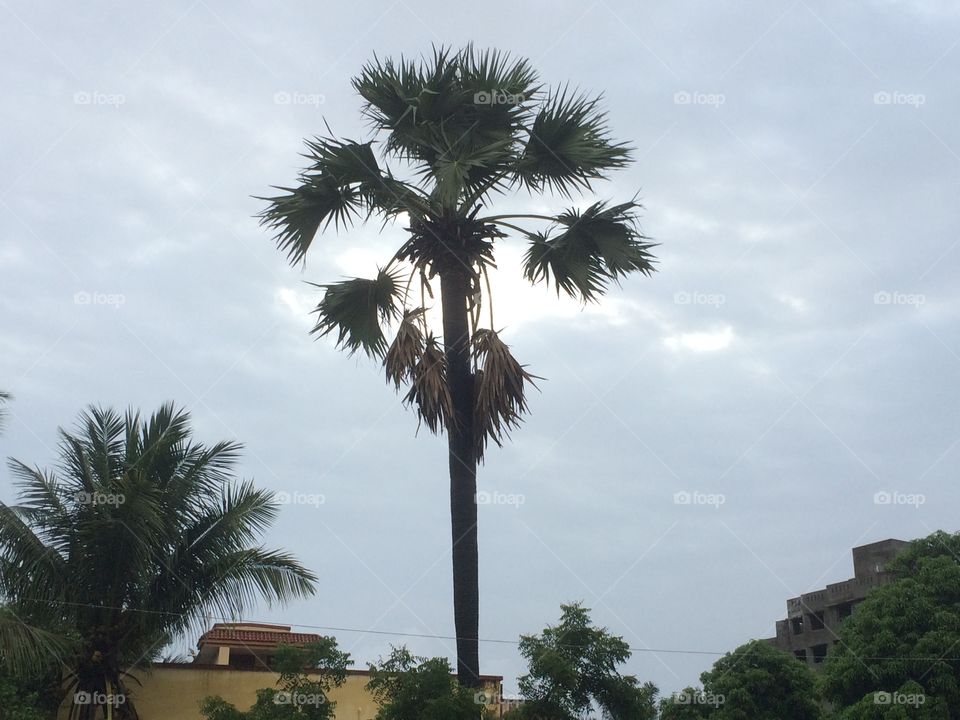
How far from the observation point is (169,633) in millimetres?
16500

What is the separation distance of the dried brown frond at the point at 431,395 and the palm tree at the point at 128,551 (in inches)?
207

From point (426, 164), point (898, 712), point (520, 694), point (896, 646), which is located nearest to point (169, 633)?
point (520, 694)

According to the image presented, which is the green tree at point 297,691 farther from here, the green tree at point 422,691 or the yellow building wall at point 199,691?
the yellow building wall at point 199,691

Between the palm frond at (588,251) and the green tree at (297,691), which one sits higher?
the palm frond at (588,251)

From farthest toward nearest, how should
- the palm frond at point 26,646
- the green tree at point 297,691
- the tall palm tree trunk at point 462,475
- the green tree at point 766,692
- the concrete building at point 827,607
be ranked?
the concrete building at point 827,607 → the green tree at point 766,692 → the palm frond at point 26,646 → the green tree at point 297,691 → the tall palm tree trunk at point 462,475

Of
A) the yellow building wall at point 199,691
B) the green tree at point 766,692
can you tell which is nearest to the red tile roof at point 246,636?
the yellow building wall at point 199,691

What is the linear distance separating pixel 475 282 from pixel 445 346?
3.29 feet

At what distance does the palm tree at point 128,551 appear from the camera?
15.6 m

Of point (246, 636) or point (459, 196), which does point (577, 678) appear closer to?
point (459, 196)

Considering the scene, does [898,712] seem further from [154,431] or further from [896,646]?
[154,431]

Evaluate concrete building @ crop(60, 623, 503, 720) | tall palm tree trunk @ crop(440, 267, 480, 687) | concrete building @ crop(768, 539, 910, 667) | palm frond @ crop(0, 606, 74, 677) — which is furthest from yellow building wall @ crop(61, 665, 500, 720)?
concrete building @ crop(768, 539, 910, 667)

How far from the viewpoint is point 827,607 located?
50.3m

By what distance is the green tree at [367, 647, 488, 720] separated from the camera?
40.1 feet

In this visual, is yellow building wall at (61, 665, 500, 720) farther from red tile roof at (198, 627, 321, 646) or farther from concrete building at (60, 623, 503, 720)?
red tile roof at (198, 627, 321, 646)
